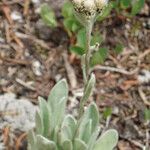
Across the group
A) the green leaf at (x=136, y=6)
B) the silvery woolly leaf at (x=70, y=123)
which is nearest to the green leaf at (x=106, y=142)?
the silvery woolly leaf at (x=70, y=123)

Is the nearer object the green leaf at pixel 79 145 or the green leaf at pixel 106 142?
the green leaf at pixel 79 145

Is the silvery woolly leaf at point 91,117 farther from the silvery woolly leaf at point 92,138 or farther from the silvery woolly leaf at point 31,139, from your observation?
the silvery woolly leaf at point 31,139

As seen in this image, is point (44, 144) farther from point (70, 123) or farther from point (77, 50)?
point (77, 50)

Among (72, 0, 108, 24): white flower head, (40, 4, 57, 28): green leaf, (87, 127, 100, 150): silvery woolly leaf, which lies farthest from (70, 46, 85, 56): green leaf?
(72, 0, 108, 24): white flower head


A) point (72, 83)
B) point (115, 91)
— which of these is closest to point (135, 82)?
point (115, 91)

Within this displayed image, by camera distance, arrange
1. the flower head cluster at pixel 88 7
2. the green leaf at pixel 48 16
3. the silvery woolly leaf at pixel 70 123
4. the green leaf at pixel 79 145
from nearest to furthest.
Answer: the flower head cluster at pixel 88 7
the green leaf at pixel 79 145
the silvery woolly leaf at pixel 70 123
the green leaf at pixel 48 16

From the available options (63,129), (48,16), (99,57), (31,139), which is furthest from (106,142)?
(48,16)

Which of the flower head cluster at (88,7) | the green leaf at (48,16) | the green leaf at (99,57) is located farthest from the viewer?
the green leaf at (48,16)

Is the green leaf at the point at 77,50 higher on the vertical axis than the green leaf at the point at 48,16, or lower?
lower
